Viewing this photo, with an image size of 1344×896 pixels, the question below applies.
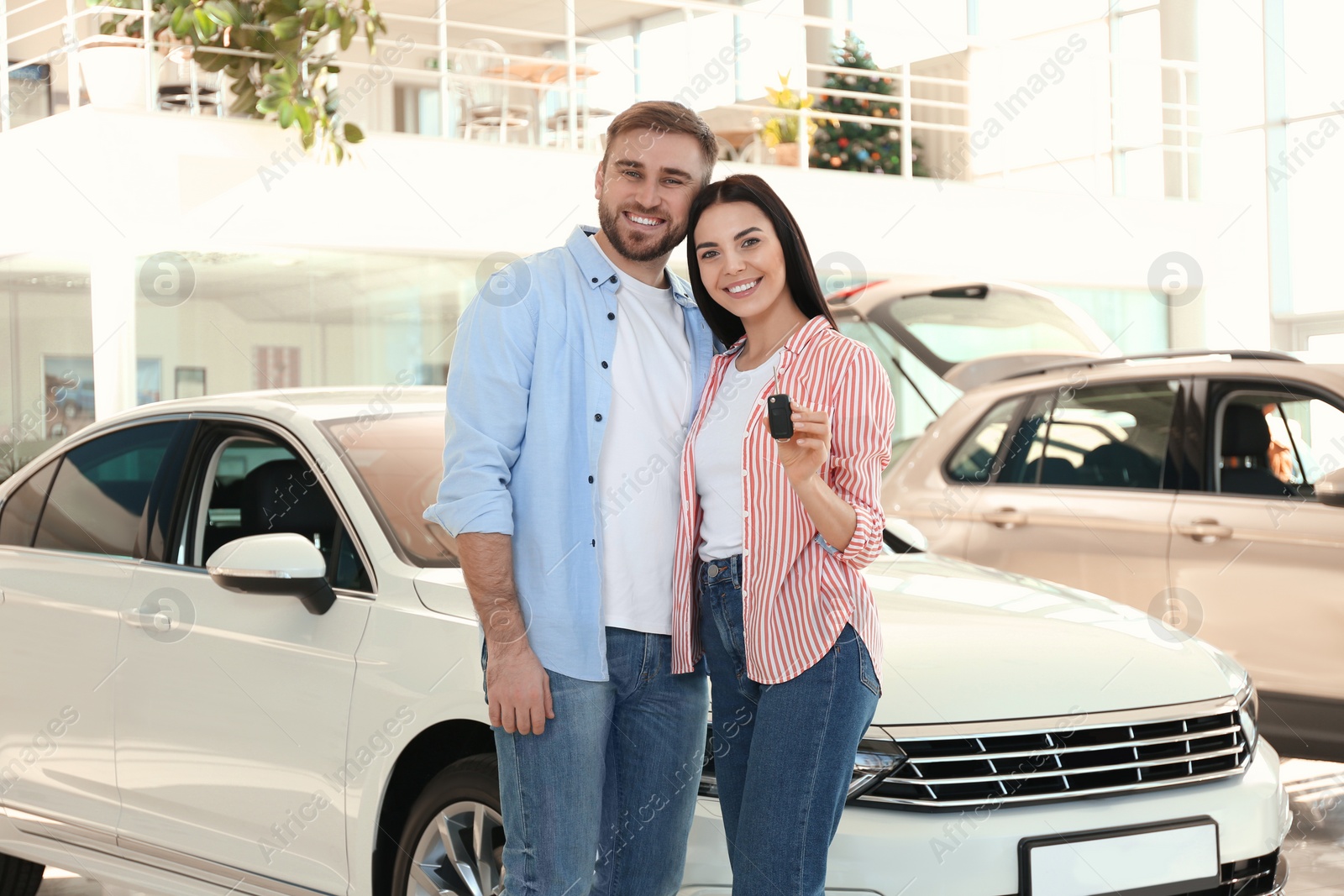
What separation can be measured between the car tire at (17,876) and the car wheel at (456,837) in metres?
1.82

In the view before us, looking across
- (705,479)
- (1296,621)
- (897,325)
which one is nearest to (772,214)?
(705,479)

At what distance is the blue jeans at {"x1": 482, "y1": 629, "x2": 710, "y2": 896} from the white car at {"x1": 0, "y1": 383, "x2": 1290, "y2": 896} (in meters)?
0.15

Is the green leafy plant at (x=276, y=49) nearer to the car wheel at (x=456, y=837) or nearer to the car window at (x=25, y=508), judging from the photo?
the car window at (x=25, y=508)

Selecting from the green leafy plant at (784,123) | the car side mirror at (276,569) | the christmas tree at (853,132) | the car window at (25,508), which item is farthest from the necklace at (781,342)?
the christmas tree at (853,132)

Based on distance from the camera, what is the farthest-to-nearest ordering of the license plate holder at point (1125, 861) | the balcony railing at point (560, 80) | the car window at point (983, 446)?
the balcony railing at point (560, 80), the car window at point (983, 446), the license plate holder at point (1125, 861)

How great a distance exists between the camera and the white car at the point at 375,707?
2.54 m

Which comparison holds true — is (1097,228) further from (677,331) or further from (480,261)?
(677,331)

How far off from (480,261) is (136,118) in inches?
92.8

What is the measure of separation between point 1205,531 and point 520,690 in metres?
3.01

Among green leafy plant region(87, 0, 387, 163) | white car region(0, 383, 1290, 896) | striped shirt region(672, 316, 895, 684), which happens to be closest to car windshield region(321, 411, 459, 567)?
white car region(0, 383, 1290, 896)

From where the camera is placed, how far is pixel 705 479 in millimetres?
2244

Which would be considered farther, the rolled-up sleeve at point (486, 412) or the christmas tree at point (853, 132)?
the christmas tree at point (853, 132)

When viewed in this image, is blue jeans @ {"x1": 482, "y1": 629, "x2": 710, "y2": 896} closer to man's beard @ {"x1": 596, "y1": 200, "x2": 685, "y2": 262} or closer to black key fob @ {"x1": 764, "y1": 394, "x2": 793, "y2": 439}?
black key fob @ {"x1": 764, "y1": 394, "x2": 793, "y2": 439}

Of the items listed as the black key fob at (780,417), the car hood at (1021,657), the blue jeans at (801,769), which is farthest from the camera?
the car hood at (1021,657)
